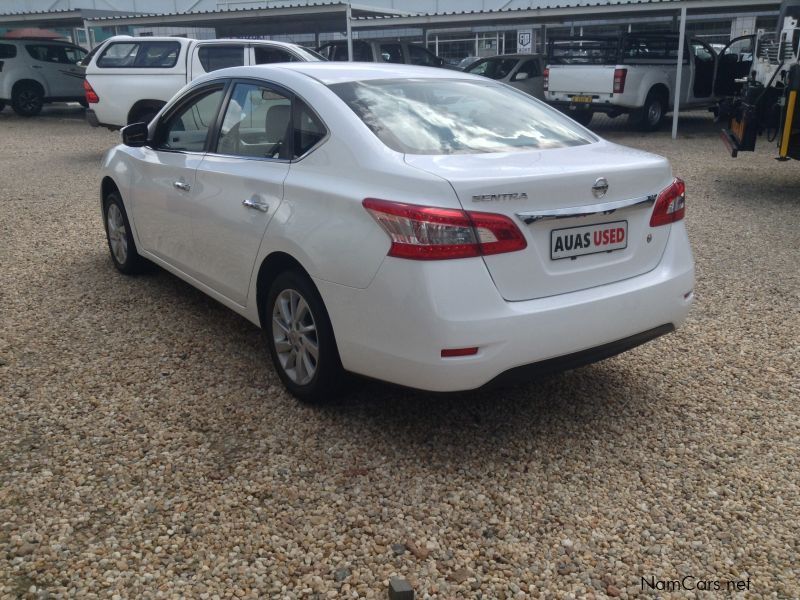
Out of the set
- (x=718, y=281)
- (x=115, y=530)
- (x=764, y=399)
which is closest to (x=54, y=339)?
(x=115, y=530)

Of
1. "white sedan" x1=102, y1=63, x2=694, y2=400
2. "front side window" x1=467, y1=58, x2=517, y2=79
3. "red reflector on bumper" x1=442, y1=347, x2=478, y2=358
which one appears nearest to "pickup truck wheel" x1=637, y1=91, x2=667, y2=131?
"front side window" x1=467, y1=58, x2=517, y2=79

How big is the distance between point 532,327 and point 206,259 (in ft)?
6.87

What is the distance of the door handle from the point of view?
371cm

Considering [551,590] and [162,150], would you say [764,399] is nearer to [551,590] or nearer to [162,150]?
[551,590]

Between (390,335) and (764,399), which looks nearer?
(390,335)

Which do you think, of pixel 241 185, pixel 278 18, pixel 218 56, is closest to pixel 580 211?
pixel 241 185

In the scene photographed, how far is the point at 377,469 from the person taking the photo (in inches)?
128

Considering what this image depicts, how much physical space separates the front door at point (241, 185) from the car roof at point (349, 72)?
0.10m

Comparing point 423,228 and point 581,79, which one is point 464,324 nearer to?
point 423,228

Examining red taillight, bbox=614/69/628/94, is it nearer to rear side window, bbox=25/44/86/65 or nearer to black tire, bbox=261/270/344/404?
black tire, bbox=261/270/344/404

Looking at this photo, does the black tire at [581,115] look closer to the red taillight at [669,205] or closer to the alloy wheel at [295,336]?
the red taillight at [669,205]

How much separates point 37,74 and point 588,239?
19.7m

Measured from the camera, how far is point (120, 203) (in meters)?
5.62

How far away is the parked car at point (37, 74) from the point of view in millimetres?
→ 19109
